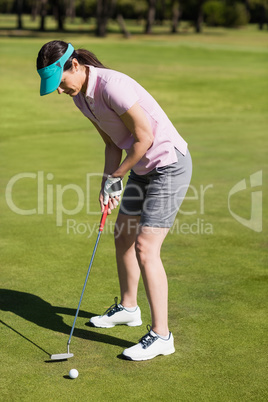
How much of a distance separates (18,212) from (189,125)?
8233mm

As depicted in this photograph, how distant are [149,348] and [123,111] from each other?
4.96 ft

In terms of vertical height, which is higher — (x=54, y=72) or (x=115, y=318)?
(x=54, y=72)

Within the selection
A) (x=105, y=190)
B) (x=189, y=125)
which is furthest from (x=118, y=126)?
(x=189, y=125)

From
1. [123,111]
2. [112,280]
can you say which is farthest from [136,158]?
[112,280]

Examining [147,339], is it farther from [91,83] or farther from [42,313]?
[91,83]

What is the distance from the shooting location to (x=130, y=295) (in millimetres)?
5098

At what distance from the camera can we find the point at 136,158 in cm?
435

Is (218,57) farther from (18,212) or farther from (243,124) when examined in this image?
(18,212)

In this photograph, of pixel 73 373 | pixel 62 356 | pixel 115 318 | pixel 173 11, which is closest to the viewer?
pixel 73 373

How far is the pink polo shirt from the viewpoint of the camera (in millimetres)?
4227

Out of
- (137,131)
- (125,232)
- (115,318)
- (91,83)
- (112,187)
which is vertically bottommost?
(115,318)

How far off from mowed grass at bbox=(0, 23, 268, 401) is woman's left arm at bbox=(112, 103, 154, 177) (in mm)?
1309

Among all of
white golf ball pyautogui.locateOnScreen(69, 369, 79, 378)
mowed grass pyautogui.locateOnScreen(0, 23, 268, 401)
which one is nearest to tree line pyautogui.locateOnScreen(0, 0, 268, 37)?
mowed grass pyautogui.locateOnScreen(0, 23, 268, 401)

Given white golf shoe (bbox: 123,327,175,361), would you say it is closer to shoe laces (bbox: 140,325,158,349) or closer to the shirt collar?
shoe laces (bbox: 140,325,158,349)
